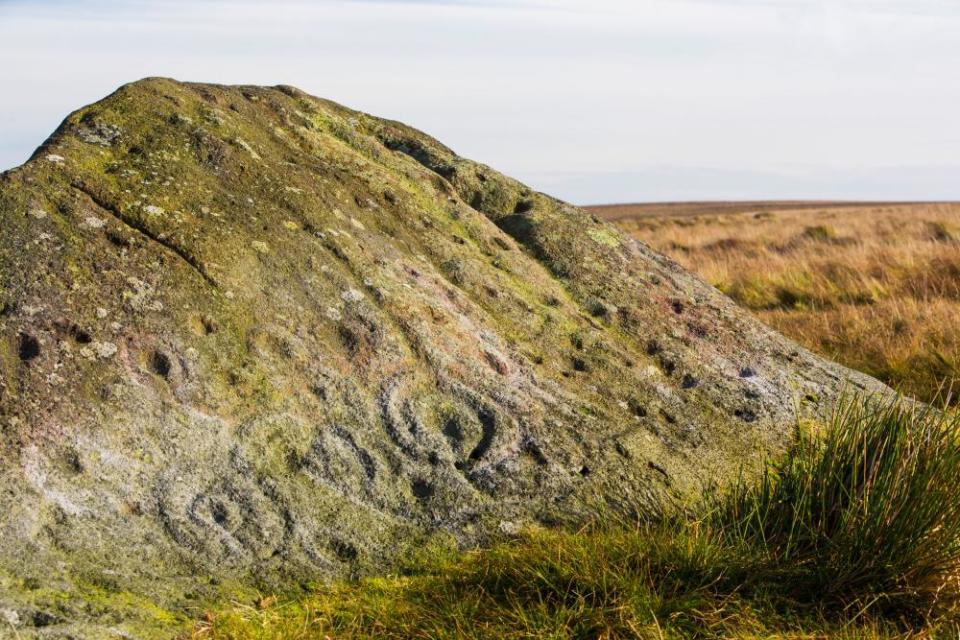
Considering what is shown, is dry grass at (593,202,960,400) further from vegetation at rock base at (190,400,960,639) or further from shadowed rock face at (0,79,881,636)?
shadowed rock face at (0,79,881,636)

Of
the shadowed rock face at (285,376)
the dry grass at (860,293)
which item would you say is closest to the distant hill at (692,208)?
the dry grass at (860,293)

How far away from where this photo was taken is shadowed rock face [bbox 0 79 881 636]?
11.1 ft

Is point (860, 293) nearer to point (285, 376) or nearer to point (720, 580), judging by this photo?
point (720, 580)

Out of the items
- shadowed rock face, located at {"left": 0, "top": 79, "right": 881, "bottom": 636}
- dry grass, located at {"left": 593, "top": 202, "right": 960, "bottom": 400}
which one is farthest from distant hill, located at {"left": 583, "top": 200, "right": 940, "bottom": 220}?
shadowed rock face, located at {"left": 0, "top": 79, "right": 881, "bottom": 636}

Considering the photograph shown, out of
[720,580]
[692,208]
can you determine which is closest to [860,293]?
[720,580]

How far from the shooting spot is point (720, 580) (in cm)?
338

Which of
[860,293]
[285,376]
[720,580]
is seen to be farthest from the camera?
[860,293]

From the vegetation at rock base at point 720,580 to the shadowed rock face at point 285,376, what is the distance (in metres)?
0.23

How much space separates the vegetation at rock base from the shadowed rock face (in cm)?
23

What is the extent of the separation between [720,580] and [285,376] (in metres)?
1.84

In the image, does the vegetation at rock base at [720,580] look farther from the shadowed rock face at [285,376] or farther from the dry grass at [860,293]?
the dry grass at [860,293]

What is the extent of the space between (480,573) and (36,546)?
5.04ft

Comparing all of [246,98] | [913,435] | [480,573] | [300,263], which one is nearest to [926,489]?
[913,435]

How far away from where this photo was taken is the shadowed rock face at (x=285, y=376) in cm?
337
